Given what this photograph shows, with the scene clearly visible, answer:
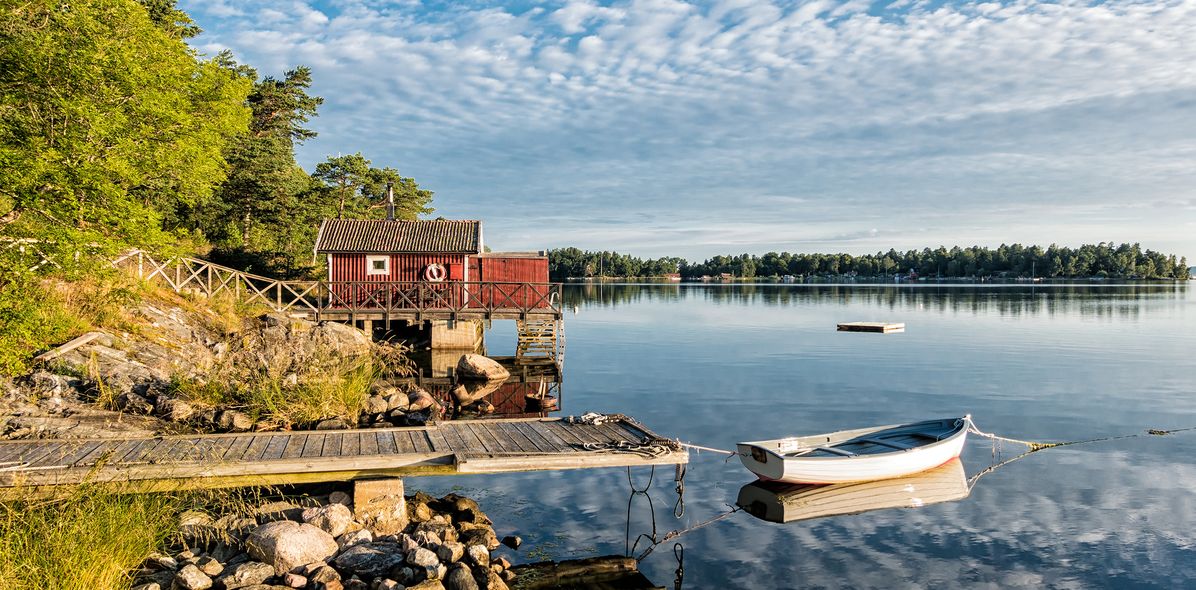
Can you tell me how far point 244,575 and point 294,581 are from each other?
461 mm

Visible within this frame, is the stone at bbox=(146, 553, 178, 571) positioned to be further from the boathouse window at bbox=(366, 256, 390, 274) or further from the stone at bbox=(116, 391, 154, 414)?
the boathouse window at bbox=(366, 256, 390, 274)

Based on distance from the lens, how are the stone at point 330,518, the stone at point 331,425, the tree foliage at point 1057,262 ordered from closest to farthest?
the stone at point 330,518 → the stone at point 331,425 → the tree foliage at point 1057,262

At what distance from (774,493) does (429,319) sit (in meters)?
15.7

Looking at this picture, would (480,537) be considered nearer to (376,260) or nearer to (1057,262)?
(376,260)

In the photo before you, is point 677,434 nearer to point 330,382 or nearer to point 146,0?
point 330,382

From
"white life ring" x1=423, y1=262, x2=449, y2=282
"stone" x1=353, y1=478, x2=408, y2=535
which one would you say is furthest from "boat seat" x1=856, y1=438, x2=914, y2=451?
"white life ring" x1=423, y1=262, x2=449, y2=282

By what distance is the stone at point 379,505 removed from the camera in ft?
28.6

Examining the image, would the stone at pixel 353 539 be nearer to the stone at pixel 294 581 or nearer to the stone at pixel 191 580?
the stone at pixel 294 581

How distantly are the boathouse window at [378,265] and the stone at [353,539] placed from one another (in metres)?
20.3

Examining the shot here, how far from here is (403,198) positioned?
52.3 metres

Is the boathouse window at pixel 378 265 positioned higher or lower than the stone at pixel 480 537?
higher

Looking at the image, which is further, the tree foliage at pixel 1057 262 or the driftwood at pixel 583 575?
the tree foliage at pixel 1057 262

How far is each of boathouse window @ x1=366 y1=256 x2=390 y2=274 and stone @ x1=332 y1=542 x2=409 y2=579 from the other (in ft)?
68.4

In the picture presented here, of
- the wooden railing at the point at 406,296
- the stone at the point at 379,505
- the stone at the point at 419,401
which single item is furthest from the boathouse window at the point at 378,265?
the stone at the point at 379,505
